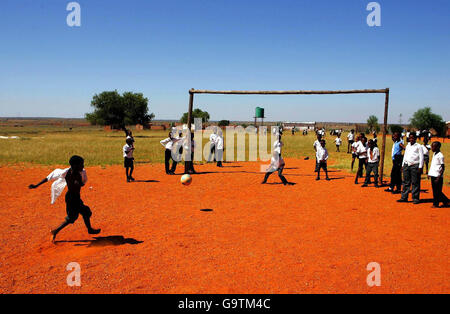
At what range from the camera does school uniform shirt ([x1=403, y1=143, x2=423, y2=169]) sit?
909 centimetres

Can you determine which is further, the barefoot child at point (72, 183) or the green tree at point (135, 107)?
the green tree at point (135, 107)

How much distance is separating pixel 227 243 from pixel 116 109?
175 feet

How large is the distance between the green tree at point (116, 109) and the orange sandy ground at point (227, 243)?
4652cm

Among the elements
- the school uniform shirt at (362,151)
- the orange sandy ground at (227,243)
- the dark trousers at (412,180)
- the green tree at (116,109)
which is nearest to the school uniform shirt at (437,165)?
the dark trousers at (412,180)

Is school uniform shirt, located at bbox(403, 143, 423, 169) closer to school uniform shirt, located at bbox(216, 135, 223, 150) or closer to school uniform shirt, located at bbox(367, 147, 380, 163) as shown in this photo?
school uniform shirt, located at bbox(367, 147, 380, 163)

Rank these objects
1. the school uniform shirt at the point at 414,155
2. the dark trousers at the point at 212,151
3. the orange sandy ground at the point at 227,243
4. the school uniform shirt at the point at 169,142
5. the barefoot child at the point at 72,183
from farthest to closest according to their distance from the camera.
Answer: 1. the dark trousers at the point at 212,151
2. the school uniform shirt at the point at 169,142
3. the school uniform shirt at the point at 414,155
4. the barefoot child at the point at 72,183
5. the orange sandy ground at the point at 227,243

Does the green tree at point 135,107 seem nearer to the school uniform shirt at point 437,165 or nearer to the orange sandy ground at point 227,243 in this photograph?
the orange sandy ground at point 227,243

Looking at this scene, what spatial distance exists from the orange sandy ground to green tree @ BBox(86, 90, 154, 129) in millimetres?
46515

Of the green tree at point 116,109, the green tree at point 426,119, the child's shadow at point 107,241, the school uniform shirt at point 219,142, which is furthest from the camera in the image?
the green tree at point 426,119

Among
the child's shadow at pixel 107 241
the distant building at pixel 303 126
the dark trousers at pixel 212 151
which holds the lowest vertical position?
the child's shadow at pixel 107 241

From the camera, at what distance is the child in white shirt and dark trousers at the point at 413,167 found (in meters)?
9.13

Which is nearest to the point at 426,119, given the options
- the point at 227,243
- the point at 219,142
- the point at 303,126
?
the point at 303,126

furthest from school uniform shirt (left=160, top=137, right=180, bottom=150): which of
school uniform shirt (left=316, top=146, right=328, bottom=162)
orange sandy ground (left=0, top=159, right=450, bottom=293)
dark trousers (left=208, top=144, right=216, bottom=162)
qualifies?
school uniform shirt (left=316, top=146, right=328, bottom=162)

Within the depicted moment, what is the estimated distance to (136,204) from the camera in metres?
9.20
